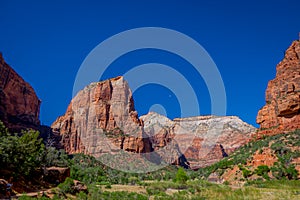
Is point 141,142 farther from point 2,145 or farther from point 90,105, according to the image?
point 2,145

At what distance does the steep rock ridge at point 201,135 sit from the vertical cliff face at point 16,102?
5125 centimetres

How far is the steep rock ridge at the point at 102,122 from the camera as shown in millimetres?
93625

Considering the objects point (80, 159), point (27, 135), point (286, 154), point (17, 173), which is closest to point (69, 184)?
point (17, 173)

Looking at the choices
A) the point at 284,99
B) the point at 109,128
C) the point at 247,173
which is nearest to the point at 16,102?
the point at 109,128

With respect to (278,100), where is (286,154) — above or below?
below

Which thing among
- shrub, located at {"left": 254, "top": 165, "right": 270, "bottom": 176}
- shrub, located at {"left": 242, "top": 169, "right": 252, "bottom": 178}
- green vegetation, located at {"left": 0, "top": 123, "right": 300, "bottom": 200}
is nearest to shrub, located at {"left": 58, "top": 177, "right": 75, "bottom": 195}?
green vegetation, located at {"left": 0, "top": 123, "right": 300, "bottom": 200}

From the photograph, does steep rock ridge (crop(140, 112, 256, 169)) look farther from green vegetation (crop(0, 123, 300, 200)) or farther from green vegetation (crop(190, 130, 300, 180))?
green vegetation (crop(0, 123, 300, 200))

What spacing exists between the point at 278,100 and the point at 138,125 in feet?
166

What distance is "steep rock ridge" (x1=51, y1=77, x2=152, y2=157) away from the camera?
307 ft

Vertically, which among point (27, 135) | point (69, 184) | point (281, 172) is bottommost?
point (69, 184)

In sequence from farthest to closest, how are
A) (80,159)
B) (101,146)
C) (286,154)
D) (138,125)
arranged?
(138,125) < (101,146) < (80,159) < (286,154)

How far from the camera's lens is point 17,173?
2355 centimetres

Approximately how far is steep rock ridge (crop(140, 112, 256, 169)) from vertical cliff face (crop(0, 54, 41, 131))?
51245 mm

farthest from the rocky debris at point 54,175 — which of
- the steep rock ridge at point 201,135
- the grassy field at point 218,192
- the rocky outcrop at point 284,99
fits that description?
the steep rock ridge at point 201,135
